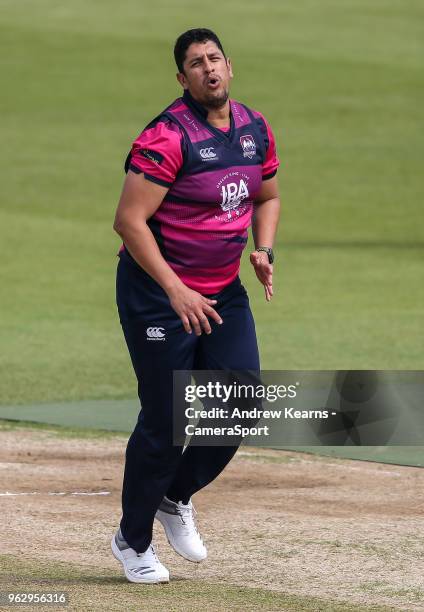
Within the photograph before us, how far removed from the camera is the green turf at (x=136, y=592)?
5449 millimetres

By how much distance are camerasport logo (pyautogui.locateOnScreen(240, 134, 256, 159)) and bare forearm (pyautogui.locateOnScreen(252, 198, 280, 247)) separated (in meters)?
0.42

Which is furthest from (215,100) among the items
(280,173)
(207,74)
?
(280,173)

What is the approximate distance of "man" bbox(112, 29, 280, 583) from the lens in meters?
5.66

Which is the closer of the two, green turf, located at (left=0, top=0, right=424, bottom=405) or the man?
the man

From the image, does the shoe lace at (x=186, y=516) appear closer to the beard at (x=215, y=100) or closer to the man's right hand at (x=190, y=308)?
the man's right hand at (x=190, y=308)

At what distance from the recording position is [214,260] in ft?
19.2

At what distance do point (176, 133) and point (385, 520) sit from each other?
2406 millimetres

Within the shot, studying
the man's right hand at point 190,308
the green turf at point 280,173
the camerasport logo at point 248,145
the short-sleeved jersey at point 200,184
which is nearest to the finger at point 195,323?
the man's right hand at point 190,308

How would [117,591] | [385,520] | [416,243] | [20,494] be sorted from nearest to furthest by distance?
A: [117,591], [385,520], [20,494], [416,243]

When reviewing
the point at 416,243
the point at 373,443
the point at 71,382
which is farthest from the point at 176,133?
the point at 416,243

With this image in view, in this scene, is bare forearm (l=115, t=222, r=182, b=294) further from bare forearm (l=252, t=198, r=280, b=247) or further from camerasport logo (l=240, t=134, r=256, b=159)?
bare forearm (l=252, t=198, r=280, b=247)

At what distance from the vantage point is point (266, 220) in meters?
6.31

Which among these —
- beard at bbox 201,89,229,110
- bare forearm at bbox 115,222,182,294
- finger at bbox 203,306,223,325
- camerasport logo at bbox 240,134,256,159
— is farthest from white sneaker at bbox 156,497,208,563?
beard at bbox 201,89,229,110

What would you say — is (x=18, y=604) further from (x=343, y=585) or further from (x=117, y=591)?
(x=343, y=585)
